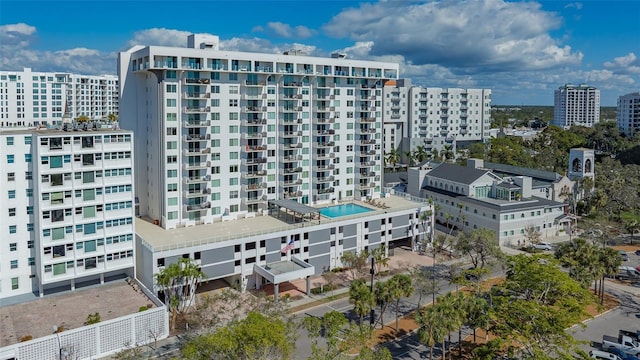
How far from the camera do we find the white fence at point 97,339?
39.6 m

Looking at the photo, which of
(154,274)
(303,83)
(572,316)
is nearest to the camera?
(572,316)

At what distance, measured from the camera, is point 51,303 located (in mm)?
47844

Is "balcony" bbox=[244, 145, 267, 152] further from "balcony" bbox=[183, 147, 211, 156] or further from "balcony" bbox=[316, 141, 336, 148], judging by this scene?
"balcony" bbox=[316, 141, 336, 148]

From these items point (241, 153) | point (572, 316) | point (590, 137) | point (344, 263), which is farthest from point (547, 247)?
point (590, 137)

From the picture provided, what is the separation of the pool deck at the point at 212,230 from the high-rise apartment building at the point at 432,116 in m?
78.0

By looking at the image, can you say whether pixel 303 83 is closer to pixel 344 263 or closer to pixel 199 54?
pixel 199 54

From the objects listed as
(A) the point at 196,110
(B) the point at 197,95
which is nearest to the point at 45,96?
(B) the point at 197,95

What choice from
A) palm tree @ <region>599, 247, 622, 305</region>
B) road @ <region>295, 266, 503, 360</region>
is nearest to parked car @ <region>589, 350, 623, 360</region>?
road @ <region>295, 266, 503, 360</region>

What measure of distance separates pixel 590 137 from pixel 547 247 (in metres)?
122

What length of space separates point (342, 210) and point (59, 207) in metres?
36.3

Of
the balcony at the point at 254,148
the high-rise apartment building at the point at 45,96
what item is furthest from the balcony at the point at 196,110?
the high-rise apartment building at the point at 45,96

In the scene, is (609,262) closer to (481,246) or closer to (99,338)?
(481,246)

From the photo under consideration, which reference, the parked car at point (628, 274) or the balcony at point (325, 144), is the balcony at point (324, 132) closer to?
the balcony at point (325, 144)

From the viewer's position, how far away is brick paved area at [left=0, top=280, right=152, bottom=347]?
140ft
